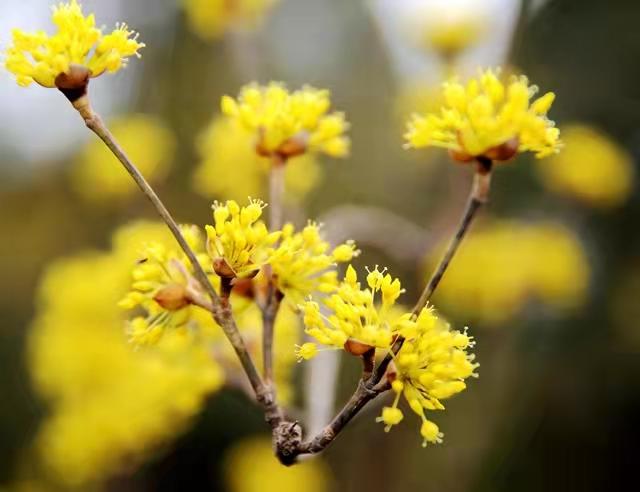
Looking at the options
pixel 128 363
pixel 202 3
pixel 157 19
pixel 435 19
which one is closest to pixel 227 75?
pixel 157 19

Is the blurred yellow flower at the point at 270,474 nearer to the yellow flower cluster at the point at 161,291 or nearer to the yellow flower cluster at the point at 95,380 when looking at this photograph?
the yellow flower cluster at the point at 95,380

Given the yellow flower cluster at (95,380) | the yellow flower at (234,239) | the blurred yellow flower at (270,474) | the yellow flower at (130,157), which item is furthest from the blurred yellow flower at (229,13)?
the yellow flower at (234,239)

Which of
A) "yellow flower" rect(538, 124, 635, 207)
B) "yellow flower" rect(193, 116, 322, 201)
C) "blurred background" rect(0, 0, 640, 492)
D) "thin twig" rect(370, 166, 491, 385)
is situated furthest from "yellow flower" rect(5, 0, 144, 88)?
"yellow flower" rect(538, 124, 635, 207)

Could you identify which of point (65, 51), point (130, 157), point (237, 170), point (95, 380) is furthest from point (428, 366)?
point (130, 157)

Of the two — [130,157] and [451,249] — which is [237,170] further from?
[451,249]

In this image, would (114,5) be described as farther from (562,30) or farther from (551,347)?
(551,347)

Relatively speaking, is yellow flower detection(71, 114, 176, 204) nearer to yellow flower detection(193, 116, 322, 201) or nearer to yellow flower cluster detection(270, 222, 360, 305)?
yellow flower detection(193, 116, 322, 201)
